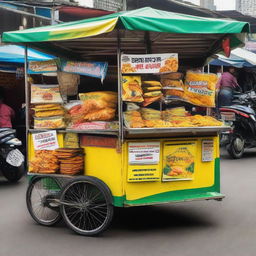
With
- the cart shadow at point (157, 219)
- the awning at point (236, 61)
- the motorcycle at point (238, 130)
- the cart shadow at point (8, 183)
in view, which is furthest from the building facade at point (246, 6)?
the cart shadow at point (157, 219)

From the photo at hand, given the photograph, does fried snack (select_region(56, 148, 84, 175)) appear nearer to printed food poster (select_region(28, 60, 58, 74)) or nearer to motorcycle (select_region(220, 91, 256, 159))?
printed food poster (select_region(28, 60, 58, 74))

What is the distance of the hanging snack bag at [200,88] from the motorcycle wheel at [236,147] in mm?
4537

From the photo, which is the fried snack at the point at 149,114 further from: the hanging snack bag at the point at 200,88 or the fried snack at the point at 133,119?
the hanging snack bag at the point at 200,88

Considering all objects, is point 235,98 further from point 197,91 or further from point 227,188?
point 197,91

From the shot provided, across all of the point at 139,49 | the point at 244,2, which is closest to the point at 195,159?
the point at 139,49

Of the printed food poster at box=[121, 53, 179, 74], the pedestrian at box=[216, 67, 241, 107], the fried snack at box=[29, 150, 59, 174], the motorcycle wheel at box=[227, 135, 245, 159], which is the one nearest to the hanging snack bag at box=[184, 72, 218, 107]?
the printed food poster at box=[121, 53, 179, 74]

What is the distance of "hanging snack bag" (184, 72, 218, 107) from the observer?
17.3 feet

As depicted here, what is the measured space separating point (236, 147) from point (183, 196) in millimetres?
5179

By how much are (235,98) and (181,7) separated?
34.0 ft

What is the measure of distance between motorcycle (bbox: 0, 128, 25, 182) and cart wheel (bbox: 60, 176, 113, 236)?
2.79 m

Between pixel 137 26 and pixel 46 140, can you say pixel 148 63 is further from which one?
pixel 46 140

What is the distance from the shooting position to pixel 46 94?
527cm

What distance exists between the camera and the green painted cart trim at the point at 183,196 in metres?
4.59

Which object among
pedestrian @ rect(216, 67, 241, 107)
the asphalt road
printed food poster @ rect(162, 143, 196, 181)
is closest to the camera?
the asphalt road
